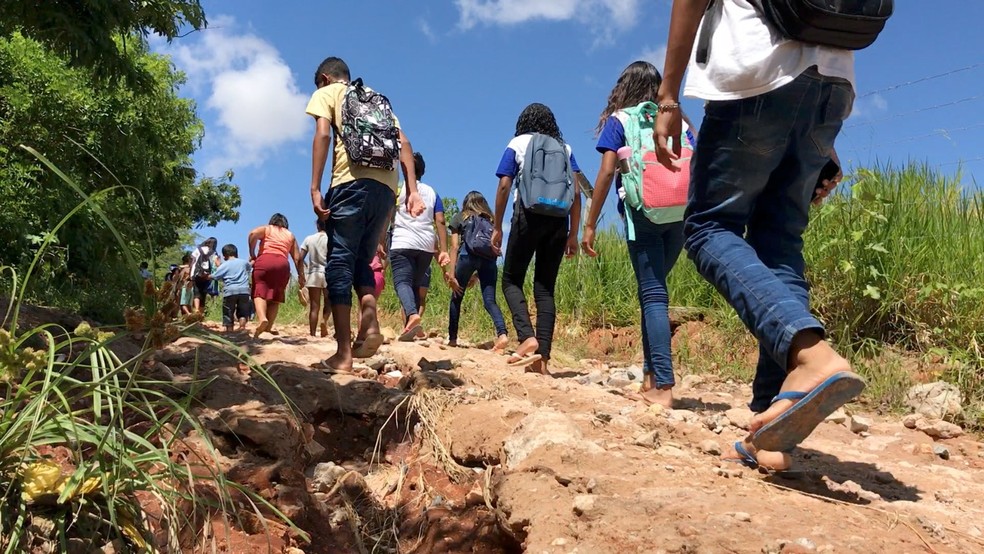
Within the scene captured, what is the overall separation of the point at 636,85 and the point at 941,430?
7.18ft

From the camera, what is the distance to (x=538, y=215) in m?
4.47

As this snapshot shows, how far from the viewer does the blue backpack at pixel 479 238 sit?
5.76 metres

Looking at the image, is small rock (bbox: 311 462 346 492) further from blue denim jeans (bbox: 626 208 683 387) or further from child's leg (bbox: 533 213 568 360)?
child's leg (bbox: 533 213 568 360)

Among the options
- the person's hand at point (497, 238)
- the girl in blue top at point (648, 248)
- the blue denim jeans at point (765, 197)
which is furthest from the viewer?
the person's hand at point (497, 238)

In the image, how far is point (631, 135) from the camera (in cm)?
356

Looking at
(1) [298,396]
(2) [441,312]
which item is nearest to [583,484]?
(1) [298,396]

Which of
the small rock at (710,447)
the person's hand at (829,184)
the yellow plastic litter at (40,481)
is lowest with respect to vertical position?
the yellow plastic litter at (40,481)

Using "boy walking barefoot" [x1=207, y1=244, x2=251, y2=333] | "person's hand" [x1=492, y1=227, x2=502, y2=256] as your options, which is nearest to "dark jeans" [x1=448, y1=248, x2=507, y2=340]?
"person's hand" [x1=492, y1=227, x2=502, y2=256]

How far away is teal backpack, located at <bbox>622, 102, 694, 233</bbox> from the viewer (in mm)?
3383

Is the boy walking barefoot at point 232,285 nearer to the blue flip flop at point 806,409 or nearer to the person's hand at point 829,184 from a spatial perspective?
the person's hand at point 829,184

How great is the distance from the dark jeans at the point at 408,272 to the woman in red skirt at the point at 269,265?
159cm

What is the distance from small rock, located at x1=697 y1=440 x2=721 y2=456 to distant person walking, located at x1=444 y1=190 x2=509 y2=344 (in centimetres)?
317

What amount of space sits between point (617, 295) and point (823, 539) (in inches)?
220

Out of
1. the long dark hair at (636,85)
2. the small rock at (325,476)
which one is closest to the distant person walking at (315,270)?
the long dark hair at (636,85)
